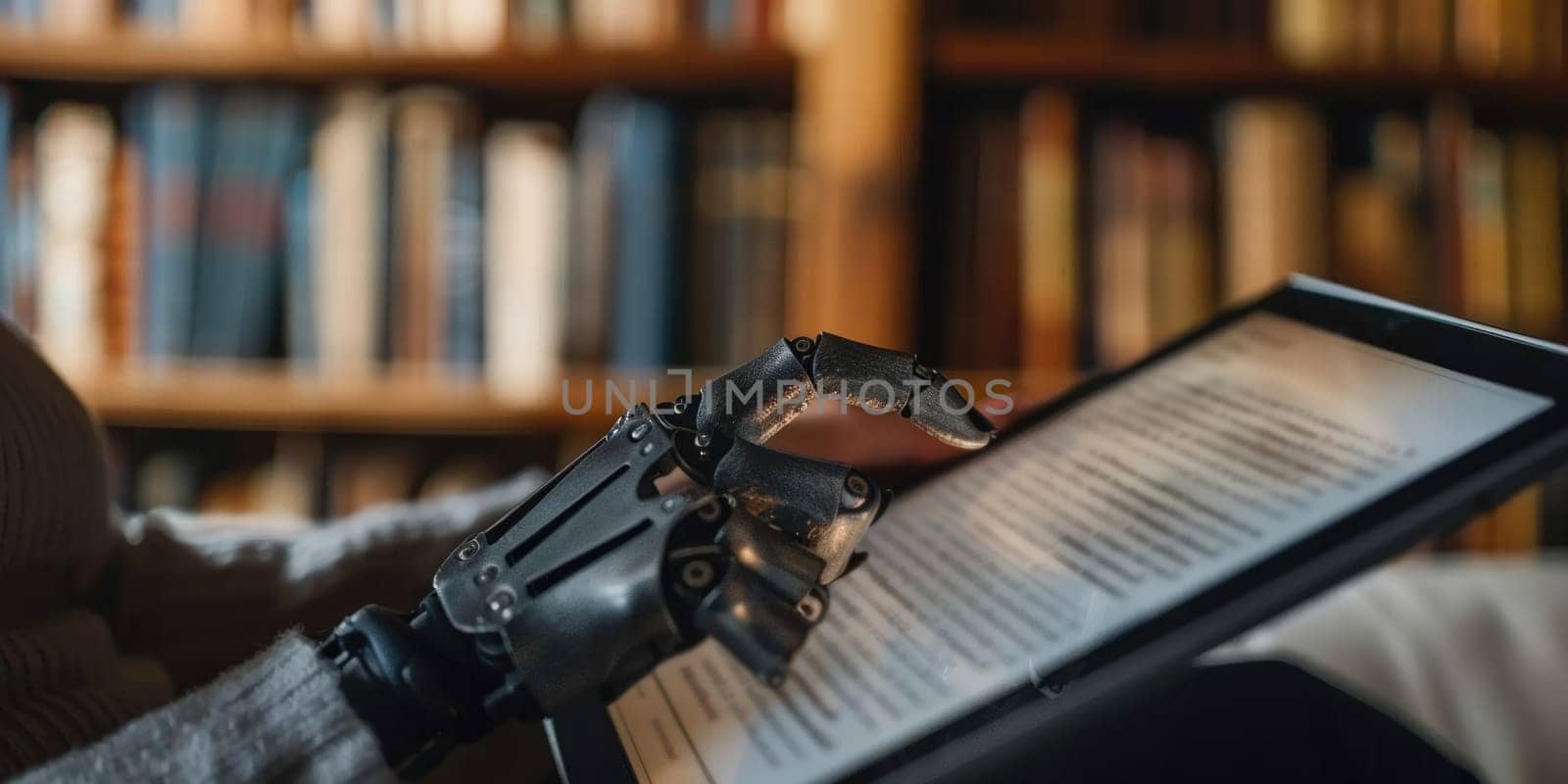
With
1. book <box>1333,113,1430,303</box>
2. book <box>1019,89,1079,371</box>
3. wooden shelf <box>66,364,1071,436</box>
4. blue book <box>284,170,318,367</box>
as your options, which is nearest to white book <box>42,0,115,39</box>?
blue book <box>284,170,318,367</box>

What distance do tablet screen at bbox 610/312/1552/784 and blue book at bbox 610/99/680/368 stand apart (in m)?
0.65

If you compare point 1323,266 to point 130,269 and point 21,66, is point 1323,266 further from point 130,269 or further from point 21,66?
point 21,66

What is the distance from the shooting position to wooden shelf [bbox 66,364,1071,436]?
3.52 ft

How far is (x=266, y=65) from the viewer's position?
1.08 metres

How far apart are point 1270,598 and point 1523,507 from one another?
1123 mm

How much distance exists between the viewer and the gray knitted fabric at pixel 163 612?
0.96 ft

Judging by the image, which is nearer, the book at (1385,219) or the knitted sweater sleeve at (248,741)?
the knitted sweater sleeve at (248,741)

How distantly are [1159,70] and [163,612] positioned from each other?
993 millimetres

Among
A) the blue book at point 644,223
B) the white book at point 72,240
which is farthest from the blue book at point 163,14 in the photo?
the blue book at point 644,223

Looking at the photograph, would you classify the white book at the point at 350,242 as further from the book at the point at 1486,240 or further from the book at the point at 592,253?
the book at the point at 1486,240

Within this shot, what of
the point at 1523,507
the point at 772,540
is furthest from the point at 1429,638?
the point at 1523,507

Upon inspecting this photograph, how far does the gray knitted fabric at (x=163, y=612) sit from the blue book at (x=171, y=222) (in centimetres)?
56

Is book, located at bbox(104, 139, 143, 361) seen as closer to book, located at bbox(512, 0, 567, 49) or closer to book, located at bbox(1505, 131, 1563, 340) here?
book, located at bbox(512, 0, 567, 49)

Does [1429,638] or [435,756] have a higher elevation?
[435,756]
